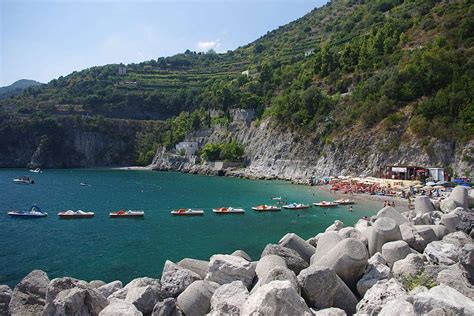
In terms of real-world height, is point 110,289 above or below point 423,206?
below

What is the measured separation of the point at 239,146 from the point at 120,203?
188 feet

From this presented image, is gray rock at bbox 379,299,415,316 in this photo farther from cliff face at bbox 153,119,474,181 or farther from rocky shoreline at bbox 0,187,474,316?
cliff face at bbox 153,119,474,181

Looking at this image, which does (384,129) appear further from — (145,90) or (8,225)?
(145,90)

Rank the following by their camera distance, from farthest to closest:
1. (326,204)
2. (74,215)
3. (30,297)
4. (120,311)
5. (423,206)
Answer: (326,204)
(74,215)
(423,206)
(30,297)
(120,311)

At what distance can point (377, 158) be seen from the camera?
7644cm

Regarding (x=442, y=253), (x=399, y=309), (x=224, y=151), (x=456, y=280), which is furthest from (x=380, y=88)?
(x=399, y=309)

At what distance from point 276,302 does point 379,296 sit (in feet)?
11.0

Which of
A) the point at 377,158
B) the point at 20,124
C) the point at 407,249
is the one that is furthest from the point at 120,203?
the point at 20,124

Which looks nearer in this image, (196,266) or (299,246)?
(196,266)

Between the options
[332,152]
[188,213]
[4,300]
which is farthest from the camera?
[332,152]

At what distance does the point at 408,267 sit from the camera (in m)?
14.0

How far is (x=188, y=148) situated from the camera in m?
134

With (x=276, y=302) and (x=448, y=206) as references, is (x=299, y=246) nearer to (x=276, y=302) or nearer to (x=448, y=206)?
(x=276, y=302)

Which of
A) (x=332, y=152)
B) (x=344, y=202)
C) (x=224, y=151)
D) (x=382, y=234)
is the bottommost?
(x=344, y=202)
